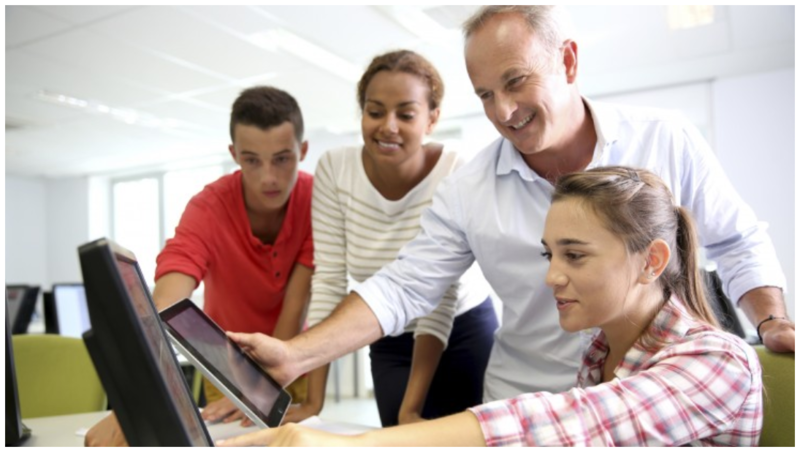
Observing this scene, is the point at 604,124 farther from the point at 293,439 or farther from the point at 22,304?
the point at 22,304

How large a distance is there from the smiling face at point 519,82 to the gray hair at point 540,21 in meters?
0.01

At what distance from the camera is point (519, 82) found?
1.26 m

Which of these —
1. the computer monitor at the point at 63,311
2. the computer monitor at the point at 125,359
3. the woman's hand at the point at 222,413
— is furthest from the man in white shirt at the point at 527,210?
the computer monitor at the point at 63,311

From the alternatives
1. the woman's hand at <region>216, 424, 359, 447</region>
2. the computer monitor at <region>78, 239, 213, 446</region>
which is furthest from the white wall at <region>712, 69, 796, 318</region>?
the computer monitor at <region>78, 239, 213, 446</region>

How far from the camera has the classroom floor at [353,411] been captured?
494 centimetres

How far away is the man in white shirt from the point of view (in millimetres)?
1262

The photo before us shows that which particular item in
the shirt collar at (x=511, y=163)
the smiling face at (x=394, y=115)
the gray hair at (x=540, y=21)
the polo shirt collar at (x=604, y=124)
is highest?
the gray hair at (x=540, y=21)

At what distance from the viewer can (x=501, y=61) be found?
1267mm

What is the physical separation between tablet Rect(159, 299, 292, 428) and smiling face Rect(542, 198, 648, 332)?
1.64ft

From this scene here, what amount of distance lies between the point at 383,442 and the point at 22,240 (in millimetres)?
10208

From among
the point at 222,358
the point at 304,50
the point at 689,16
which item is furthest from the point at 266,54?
the point at 222,358

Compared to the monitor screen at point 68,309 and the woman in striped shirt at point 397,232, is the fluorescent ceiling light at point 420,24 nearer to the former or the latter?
the woman in striped shirt at point 397,232

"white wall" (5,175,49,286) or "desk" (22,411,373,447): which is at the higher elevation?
"white wall" (5,175,49,286)

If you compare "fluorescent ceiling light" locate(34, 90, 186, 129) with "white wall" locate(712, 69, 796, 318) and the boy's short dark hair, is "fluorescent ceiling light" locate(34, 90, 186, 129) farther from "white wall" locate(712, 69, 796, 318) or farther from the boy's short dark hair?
"white wall" locate(712, 69, 796, 318)
